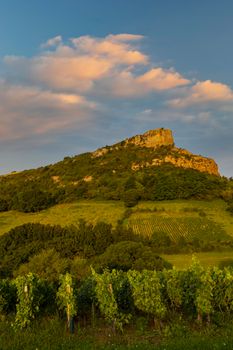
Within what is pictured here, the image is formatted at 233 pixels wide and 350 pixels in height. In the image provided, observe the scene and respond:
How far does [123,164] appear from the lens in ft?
573

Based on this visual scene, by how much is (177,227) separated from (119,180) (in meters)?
48.5

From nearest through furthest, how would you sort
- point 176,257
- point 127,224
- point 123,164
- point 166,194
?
point 176,257, point 127,224, point 166,194, point 123,164

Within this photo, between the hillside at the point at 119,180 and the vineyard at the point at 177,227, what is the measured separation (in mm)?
12972

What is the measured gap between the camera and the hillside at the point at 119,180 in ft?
420

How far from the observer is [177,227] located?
10131 centimetres

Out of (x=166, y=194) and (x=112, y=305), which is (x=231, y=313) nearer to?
(x=112, y=305)

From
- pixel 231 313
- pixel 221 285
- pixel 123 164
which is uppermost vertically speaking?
pixel 123 164

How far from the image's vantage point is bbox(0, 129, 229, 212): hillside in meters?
128

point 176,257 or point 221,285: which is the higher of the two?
point 221,285

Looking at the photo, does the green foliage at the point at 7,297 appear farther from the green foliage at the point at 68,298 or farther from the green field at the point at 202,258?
the green field at the point at 202,258

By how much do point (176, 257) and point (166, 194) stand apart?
4512cm

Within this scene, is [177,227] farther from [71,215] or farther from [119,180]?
[119,180]

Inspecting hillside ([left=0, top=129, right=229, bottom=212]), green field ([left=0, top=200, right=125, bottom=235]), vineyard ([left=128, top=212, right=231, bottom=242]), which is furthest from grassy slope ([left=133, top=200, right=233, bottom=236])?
green field ([left=0, top=200, right=125, bottom=235])

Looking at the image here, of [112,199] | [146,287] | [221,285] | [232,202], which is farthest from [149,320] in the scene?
[112,199]
